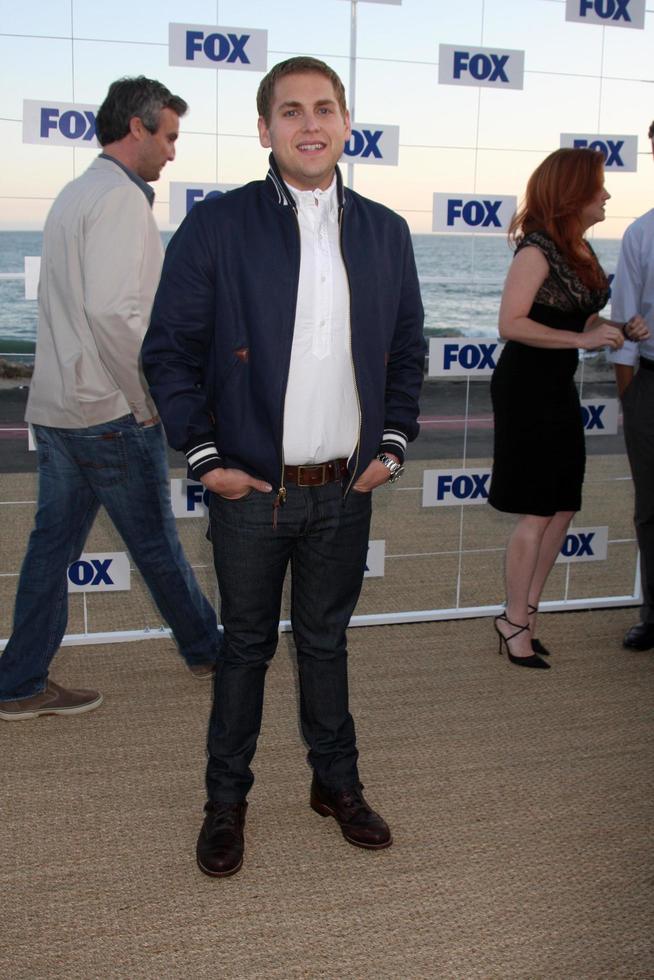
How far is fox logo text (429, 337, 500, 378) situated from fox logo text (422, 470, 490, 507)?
1.30 feet

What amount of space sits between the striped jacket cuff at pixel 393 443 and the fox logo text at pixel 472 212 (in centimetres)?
156

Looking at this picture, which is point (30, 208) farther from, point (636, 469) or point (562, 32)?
point (562, 32)

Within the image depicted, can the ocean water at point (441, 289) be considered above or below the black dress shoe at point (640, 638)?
above

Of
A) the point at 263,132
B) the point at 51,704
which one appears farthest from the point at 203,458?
the point at 51,704

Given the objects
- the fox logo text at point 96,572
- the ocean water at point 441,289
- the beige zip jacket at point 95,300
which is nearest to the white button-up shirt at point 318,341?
the beige zip jacket at point 95,300

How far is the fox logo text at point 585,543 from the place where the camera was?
4.09 m

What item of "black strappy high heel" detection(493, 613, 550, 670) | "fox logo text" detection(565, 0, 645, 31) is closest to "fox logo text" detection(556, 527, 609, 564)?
"black strappy high heel" detection(493, 613, 550, 670)

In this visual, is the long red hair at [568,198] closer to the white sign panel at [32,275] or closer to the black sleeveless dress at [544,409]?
the black sleeveless dress at [544,409]

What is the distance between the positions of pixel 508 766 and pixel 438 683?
60 cm

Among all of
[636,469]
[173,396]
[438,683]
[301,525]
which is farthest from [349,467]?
[636,469]

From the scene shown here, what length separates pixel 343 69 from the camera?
12.0 ft

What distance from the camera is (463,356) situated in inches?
149

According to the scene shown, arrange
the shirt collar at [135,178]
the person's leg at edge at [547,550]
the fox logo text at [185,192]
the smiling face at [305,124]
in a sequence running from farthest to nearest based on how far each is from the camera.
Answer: the person's leg at edge at [547,550] < the fox logo text at [185,192] < the shirt collar at [135,178] < the smiling face at [305,124]

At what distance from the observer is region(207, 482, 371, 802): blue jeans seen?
7.04 feet
